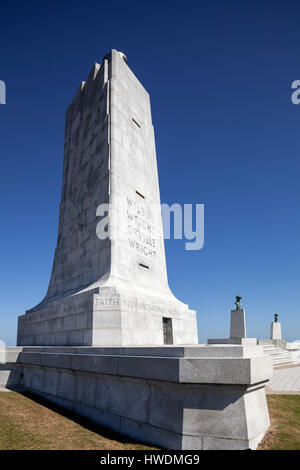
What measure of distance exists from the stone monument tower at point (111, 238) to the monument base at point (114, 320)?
0.03m

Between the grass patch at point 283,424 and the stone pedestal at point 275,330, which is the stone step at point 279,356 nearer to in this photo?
the stone pedestal at point 275,330

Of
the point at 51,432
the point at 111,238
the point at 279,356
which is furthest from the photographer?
the point at 279,356

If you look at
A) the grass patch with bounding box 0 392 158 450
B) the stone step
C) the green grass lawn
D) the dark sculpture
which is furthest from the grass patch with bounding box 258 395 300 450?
the dark sculpture

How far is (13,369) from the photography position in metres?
12.9

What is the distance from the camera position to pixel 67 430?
23.6ft

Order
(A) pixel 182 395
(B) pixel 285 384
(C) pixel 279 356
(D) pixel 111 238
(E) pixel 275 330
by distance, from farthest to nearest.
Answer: (E) pixel 275 330 < (C) pixel 279 356 < (B) pixel 285 384 < (D) pixel 111 238 < (A) pixel 182 395

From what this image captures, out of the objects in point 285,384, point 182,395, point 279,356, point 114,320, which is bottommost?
point 279,356

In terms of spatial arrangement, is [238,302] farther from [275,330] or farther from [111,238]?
[111,238]

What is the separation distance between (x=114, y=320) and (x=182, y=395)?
15.3 ft

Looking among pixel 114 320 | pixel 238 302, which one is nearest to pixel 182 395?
pixel 114 320

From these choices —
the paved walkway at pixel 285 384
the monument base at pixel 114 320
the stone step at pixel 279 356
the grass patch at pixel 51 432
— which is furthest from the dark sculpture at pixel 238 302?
the grass patch at pixel 51 432

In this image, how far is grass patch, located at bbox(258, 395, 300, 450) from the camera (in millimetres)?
6084

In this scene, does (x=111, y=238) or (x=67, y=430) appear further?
(x=111, y=238)

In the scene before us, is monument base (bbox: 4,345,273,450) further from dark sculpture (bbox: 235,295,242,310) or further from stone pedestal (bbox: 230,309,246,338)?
dark sculpture (bbox: 235,295,242,310)
